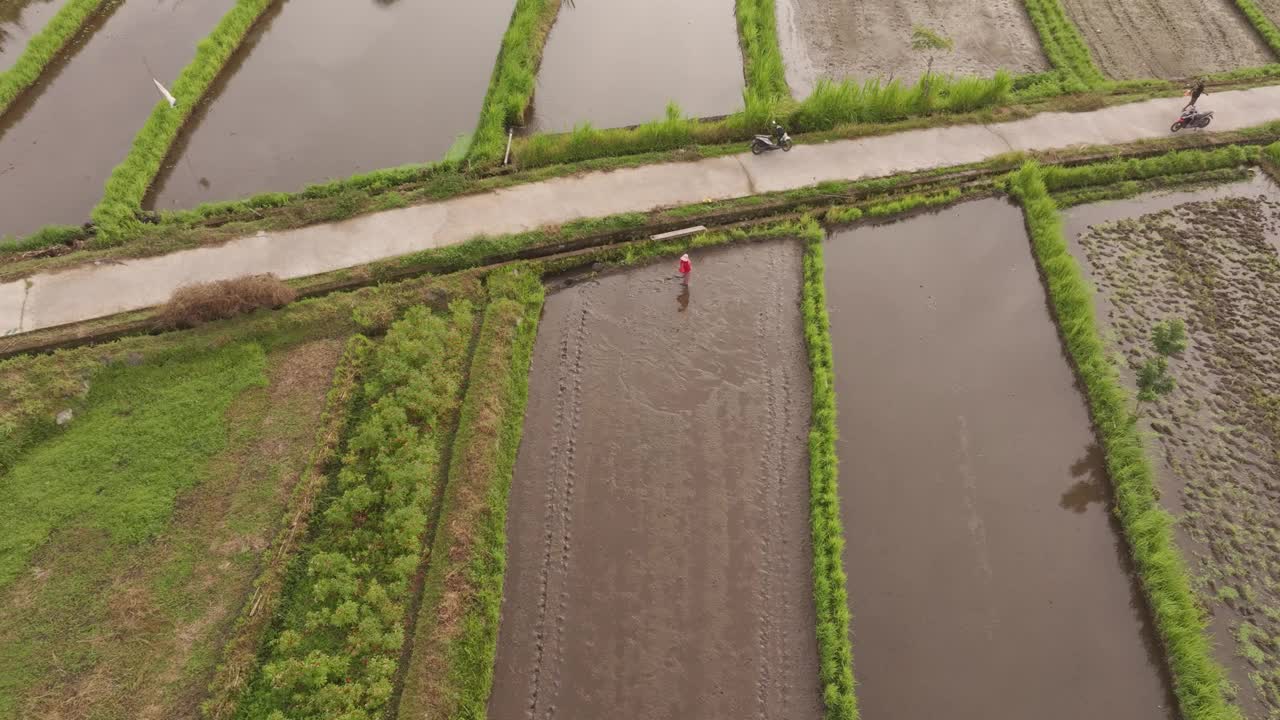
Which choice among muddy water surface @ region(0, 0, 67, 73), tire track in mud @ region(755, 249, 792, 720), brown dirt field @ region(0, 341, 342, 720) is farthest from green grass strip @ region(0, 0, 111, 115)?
tire track in mud @ region(755, 249, 792, 720)

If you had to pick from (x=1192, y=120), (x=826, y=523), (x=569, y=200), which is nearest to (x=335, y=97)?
(x=569, y=200)

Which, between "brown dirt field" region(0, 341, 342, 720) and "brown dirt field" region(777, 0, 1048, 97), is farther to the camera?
"brown dirt field" region(777, 0, 1048, 97)

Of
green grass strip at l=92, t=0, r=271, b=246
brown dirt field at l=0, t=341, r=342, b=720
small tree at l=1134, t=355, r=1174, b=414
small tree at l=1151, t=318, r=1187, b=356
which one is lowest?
brown dirt field at l=0, t=341, r=342, b=720

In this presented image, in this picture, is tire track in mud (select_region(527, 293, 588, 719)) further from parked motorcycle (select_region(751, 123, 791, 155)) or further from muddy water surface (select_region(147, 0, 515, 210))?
muddy water surface (select_region(147, 0, 515, 210))

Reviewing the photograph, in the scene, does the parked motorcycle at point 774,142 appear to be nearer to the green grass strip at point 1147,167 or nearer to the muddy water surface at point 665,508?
the muddy water surface at point 665,508

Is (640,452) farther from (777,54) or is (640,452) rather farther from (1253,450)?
(777,54)
